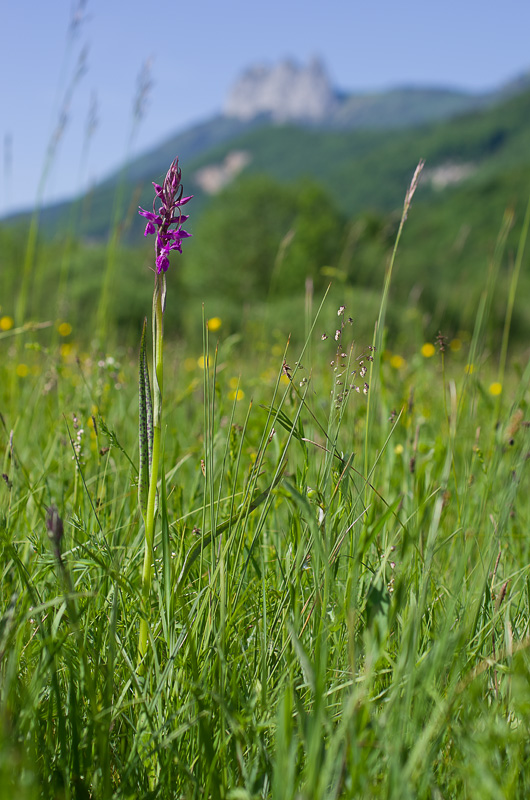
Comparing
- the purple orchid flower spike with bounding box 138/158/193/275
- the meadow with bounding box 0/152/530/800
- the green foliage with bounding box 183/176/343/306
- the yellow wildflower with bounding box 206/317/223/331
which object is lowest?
the meadow with bounding box 0/152/530/800

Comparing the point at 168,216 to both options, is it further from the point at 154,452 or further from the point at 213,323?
the point at 213,323

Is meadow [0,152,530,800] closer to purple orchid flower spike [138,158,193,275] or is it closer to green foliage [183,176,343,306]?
purple orchid flower spike [138,158,193,275]

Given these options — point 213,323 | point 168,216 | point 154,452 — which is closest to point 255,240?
point 213,323

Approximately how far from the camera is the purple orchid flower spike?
969 millimetres

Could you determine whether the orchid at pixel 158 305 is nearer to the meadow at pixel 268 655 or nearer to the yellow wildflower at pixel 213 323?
the meadow at pixel 268 655

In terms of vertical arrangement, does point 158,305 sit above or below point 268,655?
above

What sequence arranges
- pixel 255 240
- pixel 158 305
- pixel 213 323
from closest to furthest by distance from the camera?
pixel 158 305 → pixel 213 323 → pixel 255 240

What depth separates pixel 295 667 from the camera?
3.34 feet

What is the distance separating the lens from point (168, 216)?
0.98 meters

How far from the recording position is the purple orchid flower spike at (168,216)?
97 centimetres

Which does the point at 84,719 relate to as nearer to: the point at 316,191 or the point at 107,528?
the point at 107,528

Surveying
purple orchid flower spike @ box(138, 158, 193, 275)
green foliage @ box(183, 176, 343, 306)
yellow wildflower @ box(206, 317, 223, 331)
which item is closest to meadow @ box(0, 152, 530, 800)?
purple orchid flower spike @ box(138, 158, 193, 275)

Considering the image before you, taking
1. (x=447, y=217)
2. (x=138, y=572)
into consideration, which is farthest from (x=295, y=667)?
(x=447, y=217)

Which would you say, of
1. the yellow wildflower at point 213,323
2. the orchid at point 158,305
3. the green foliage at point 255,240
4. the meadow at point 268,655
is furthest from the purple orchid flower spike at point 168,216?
the green foliage at point 255,240
